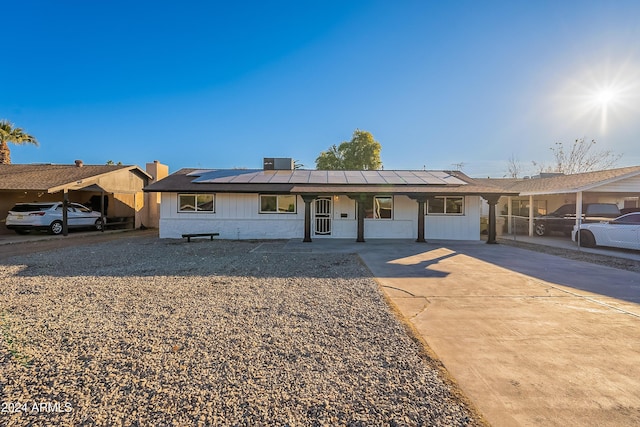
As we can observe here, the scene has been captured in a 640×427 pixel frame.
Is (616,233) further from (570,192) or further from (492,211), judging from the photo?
A: (492,211)

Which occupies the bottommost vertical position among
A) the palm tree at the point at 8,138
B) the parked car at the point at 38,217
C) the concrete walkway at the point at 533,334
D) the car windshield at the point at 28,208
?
the concrete walkway at the point at 533,334

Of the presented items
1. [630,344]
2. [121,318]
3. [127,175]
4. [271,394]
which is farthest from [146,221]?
[630,344]

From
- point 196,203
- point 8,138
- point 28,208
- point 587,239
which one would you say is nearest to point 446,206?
point 587,239

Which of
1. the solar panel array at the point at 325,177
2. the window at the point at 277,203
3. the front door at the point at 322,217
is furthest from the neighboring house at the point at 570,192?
the window at the point at 277,203

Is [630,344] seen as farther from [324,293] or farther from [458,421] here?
[324,293]

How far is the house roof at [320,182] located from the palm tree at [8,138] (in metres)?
15.2

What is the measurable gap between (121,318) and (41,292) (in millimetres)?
2727

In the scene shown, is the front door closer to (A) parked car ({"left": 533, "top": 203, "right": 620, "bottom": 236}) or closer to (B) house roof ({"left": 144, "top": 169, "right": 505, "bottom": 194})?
(B) house roof ({"left": 144, "top": 169, "right": 505, "bottom": 194})

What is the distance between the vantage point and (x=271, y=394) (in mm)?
2611

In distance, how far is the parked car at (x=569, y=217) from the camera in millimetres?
14995

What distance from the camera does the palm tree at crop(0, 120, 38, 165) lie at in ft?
69.4

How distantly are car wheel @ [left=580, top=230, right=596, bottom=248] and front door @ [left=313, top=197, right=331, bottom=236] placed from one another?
418 inches

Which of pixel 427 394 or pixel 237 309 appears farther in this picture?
pixel 237 309

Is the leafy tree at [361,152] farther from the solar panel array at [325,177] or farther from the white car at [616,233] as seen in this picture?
the white car at [616,233]
